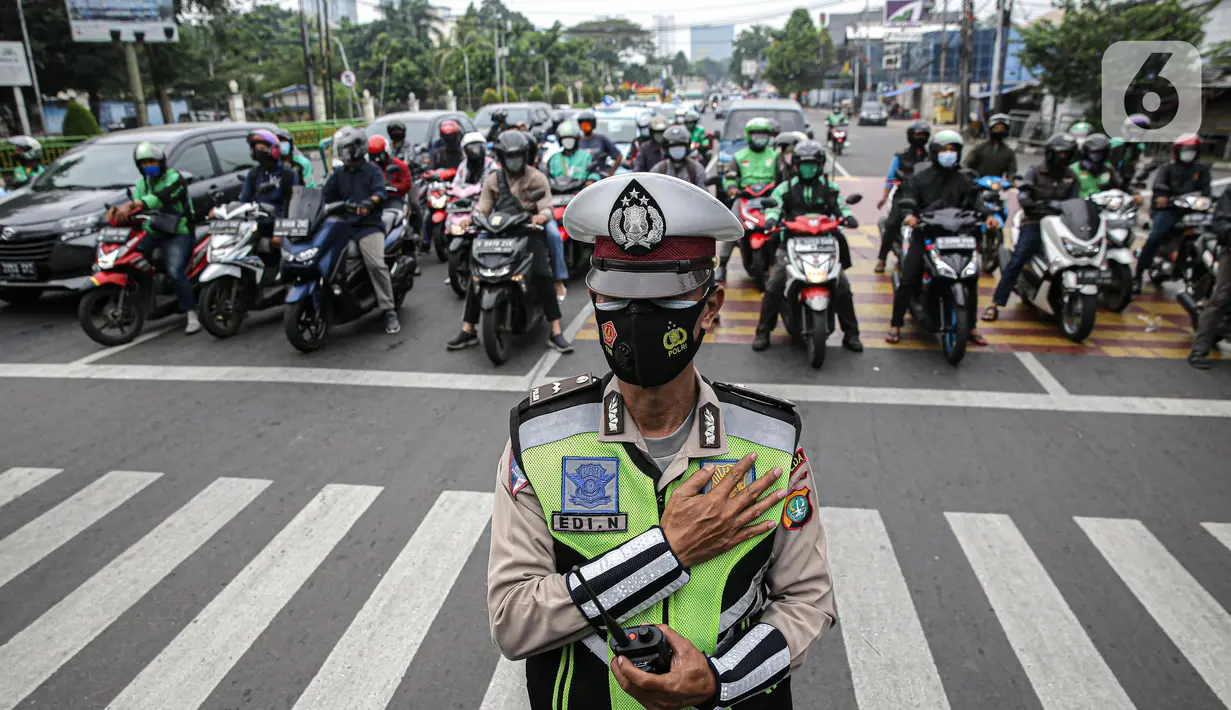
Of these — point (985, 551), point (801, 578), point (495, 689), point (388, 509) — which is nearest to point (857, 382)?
point (985, 551)

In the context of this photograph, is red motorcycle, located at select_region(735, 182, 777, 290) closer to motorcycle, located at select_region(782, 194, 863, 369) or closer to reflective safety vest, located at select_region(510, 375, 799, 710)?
motorcycle, located at select_region(782, 194, 863, 369)

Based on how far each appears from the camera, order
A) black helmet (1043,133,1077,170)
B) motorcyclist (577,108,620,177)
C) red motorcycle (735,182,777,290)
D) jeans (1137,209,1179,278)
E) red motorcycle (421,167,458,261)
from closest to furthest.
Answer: black helmet (1043,133,1077,170), jeans (1137,209,1179,278), red motorcycle (735,182,777,290), red motorcycle (421,167,458,261), motorcyclist (577,108,620,177)

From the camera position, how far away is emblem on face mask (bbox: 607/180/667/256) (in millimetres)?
1741

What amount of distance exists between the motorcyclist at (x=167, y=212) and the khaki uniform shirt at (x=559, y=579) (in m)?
7.42

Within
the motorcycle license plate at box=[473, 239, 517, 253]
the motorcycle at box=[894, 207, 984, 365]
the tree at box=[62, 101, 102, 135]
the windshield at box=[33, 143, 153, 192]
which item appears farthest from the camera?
the tree at box=[62, 101, 102, 135]

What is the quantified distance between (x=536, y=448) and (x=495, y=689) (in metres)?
1.84

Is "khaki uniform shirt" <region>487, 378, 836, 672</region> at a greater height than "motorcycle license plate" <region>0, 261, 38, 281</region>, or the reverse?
"khaki uniform shirt" <region>487, 378, 836, 672</region>

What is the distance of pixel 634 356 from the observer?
1798 millimetres

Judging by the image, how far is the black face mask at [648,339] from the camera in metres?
1.79

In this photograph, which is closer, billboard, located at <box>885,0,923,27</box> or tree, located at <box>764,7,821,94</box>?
billboard, located at <box>885,0,923,27</box>

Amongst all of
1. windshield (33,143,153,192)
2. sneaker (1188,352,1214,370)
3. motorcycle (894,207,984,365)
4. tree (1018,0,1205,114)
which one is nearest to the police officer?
motorcycle (894,207,984,365)

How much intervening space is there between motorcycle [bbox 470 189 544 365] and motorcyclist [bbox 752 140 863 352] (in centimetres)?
219

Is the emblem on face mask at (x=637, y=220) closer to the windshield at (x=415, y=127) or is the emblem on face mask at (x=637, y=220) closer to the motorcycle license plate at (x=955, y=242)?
the motorcycle license plate at (x=955, y=242)

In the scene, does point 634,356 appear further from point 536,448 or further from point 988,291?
point 988,291
